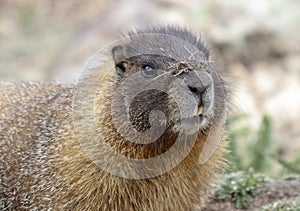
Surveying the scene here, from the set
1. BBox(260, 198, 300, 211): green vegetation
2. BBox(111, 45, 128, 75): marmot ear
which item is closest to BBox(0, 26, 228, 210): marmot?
BBox(111, 45, 128, 75): marmot ear

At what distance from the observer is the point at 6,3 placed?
17.2 meters

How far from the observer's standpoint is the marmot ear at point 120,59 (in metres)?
4.83

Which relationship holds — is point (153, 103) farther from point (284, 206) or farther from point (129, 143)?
point (284, 206)

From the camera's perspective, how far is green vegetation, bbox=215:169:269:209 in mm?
5609

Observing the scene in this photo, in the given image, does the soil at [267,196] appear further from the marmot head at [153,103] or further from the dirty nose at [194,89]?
the dirty nose at [194,89]

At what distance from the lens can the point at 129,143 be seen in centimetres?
466

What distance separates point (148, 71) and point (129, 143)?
565 millimetres

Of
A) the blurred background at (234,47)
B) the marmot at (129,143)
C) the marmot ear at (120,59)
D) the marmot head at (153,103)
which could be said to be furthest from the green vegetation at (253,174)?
the blurred background at (234,47)

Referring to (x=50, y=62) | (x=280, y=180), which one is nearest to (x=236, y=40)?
(x=50, y=62)

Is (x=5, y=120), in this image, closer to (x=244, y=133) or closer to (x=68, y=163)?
(x=68, y=163)

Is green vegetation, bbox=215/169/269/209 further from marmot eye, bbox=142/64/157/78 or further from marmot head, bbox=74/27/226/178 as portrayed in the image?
marmot eye, bbox=142/64/157/78

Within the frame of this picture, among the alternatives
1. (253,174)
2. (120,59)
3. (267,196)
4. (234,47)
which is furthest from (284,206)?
(234,47)

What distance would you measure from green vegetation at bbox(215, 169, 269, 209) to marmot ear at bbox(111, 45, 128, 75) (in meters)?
1.62

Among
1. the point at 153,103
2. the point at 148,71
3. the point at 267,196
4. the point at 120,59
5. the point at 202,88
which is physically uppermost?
the point at 120,59
